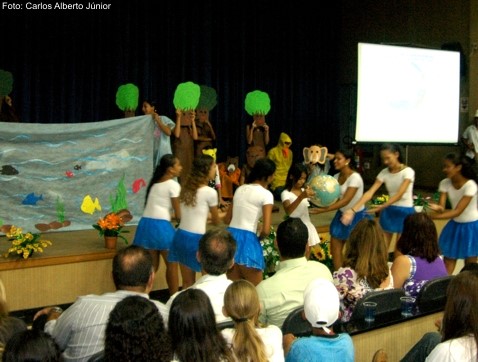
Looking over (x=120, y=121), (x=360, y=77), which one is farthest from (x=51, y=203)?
(x=360, y=77)

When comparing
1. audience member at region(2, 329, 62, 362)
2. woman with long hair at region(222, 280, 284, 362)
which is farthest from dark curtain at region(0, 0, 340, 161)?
audience member at region(2, 329, 62, 362)

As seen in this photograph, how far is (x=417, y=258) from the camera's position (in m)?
3.56

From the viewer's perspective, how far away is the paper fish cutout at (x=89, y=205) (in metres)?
6.04

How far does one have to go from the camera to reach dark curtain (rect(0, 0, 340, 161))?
338 inches

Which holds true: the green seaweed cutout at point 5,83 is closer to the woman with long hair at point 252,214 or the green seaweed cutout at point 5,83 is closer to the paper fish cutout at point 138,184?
the paper fish cutout at point 138,184

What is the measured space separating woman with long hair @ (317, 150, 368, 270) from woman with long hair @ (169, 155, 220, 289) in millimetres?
1345

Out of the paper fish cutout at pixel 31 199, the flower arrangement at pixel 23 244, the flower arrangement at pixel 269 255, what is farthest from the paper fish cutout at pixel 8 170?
A: the flower arrangement at pixel 269 255

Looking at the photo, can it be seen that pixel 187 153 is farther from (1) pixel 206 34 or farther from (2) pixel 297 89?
(2) pixel 297 89

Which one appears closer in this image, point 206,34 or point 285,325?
point 285,325

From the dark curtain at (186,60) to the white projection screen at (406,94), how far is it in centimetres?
333

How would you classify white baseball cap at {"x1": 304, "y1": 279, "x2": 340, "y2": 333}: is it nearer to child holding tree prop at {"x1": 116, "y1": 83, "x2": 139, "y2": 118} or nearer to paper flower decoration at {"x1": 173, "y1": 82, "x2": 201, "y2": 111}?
paper flower decoration at {"x1": 173, "y1": 82, "x2": 201, "y2": 111}

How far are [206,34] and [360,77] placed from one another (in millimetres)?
3508

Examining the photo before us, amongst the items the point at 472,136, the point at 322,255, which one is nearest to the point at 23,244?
the point at 322,255

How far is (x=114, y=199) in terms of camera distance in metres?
6.21
